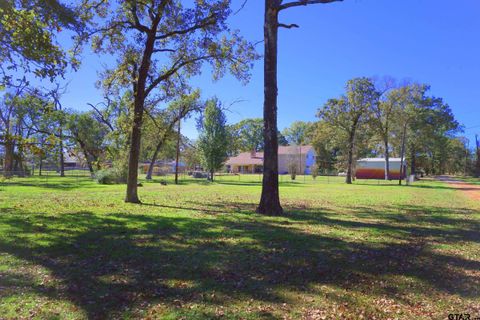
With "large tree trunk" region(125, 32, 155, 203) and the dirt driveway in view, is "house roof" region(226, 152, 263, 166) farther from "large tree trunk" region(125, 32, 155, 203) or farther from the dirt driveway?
"large tree trunk" region(125, 32, 155, 203)

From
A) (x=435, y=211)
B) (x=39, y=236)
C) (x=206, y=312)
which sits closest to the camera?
(x=206, y=312)

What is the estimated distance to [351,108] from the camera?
141ft

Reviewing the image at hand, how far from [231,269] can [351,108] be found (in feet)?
132

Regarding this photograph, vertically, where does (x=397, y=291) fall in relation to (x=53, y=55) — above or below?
below

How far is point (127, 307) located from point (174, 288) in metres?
0.76

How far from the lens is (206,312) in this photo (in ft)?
13.5

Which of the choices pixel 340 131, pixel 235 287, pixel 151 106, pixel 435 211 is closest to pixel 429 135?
pixel 340 131

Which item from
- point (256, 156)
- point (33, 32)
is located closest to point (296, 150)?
point (256, 156)

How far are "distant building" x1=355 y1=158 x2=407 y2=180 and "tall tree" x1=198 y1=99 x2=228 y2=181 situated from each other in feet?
88.1

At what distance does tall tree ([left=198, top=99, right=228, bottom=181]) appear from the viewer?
135 feet

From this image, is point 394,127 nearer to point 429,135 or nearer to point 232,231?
point 429,135

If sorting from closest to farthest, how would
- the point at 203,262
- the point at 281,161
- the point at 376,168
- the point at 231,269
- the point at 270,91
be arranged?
the point at 231,269, the point at 203,262, the point at 270,91, the point at 376,168, the point at 281,161

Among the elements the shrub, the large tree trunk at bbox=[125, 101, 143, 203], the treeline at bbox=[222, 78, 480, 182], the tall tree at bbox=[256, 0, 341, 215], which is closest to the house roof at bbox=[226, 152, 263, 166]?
the treeline at bbox=[222, 78, 480, 182]

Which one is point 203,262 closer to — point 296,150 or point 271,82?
point 271,82
